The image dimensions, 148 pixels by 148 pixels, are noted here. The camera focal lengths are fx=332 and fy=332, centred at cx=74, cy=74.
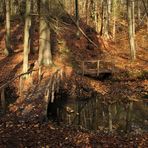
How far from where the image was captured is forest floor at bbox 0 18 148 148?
1254 cm

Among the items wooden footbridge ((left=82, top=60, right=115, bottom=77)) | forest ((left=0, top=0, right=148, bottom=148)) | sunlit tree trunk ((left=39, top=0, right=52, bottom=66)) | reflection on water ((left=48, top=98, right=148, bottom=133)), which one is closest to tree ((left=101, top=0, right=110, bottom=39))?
forest ((left=0, top=0, right=148, bottom=148))

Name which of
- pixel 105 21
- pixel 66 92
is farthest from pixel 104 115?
pixel 105 21

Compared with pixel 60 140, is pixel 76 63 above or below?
above

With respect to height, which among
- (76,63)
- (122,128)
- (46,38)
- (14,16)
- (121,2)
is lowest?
(122,128)

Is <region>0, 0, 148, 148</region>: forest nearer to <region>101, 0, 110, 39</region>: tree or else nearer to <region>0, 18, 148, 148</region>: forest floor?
<region>0, 18, 148, 148</region>: forest floor

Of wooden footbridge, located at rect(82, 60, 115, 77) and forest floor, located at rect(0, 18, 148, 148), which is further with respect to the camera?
wooden footbridge, located at rect(82, 60, 115, 77)

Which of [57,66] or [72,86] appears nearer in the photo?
[72,86]

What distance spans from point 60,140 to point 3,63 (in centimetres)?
1404

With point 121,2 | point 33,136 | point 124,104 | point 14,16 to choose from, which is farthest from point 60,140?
point 121,2

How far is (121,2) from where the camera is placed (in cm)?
5809

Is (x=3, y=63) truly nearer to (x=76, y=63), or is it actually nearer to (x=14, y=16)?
(x=76, y=63)

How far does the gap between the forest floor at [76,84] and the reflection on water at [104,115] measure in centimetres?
130

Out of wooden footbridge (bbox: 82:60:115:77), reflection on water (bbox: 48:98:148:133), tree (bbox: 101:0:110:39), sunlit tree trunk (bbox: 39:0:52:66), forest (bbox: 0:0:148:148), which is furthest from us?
tree (bbox: 101:0:110:39)

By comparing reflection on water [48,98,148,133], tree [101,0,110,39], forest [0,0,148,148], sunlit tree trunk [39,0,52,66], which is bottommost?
reflection on water [48,98,148,133]
